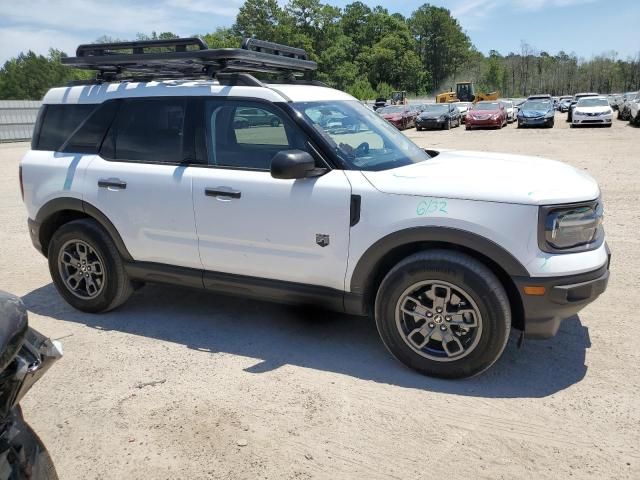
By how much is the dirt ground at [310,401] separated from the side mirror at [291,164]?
1.32 meters

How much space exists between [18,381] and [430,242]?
2443 mm

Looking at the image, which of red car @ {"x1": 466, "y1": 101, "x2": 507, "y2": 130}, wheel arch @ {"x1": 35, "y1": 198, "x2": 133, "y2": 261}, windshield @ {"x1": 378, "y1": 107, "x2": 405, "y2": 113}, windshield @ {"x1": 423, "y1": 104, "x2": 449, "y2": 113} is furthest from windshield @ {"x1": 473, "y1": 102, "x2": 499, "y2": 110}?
wheel arch @ {"x1": 35, "y1": 198, "x2": 133, "y2": 261}

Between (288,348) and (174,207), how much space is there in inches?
54.1

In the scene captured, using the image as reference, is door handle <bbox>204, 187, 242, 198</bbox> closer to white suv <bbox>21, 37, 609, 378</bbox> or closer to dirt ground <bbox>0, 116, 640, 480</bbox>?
white suv <bbox>21, 37, 609, 378</bbox>

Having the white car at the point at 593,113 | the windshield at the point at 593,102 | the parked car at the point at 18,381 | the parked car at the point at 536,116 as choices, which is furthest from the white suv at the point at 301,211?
the windshield at the point at 593,102

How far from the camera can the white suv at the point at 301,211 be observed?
10.8ft

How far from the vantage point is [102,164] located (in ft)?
14.8

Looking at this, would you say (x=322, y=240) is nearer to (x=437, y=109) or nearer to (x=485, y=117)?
(x=485, y=117)

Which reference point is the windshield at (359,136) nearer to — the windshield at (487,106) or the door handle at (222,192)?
the door handle at (222,192)

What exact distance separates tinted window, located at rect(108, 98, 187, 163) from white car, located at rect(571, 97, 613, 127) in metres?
27.5

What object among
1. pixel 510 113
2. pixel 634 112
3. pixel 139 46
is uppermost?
pixel 139 46

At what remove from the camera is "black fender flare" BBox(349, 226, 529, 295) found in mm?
3245

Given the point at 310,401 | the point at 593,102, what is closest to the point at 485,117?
the point at 593,102

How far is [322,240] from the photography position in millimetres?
3691
